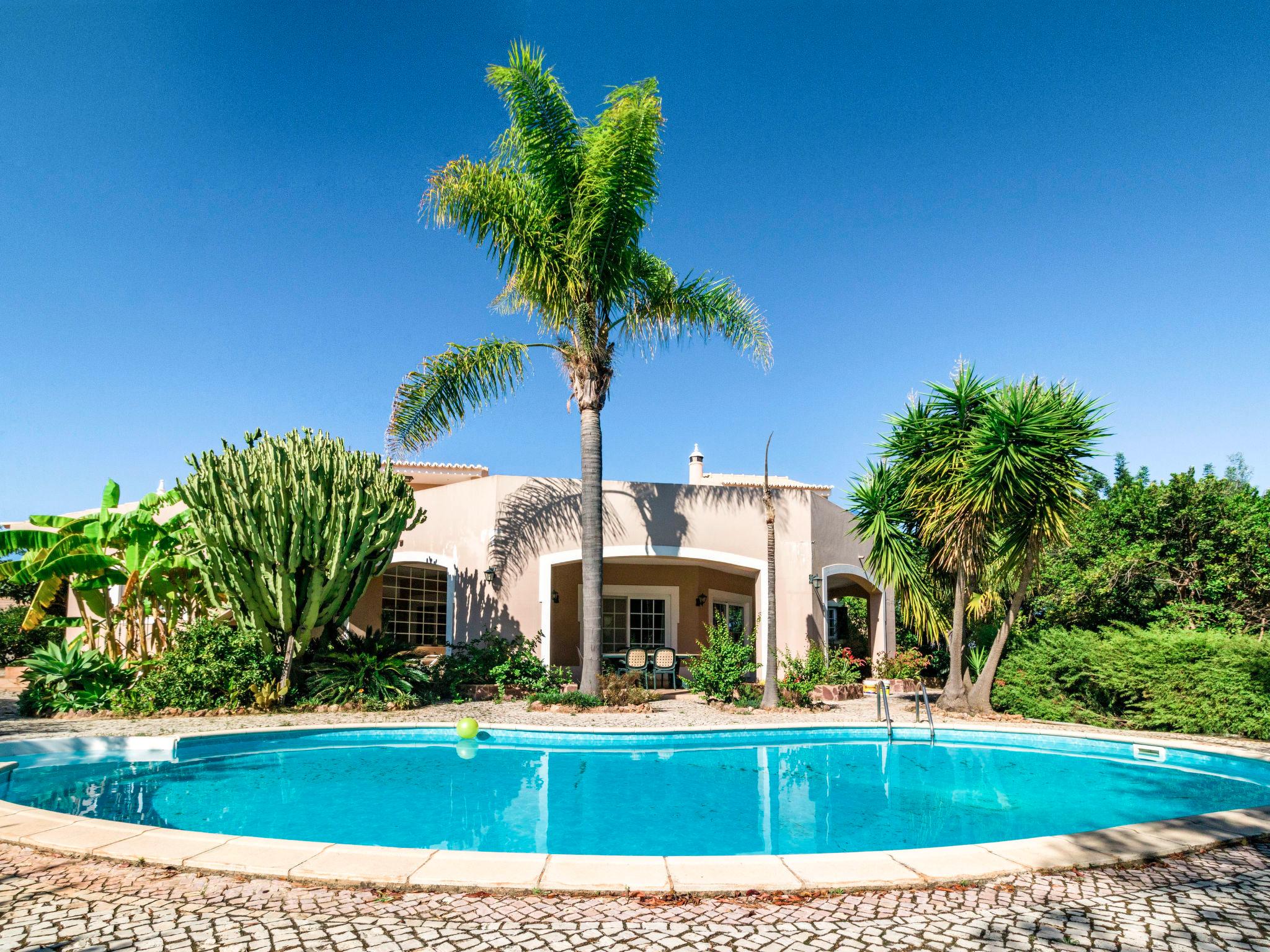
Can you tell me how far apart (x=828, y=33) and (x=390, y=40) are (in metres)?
8.40

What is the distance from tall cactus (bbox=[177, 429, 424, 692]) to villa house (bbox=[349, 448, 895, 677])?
2.34 metres

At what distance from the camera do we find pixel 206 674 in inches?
451

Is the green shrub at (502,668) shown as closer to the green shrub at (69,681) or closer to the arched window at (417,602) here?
the arched window at (417,602)

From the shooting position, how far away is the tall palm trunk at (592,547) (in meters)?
12.8

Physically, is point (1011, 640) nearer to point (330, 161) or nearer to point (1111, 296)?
point (1111, 296)

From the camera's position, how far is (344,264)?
1594 centimetres

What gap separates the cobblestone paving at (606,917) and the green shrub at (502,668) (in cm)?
948

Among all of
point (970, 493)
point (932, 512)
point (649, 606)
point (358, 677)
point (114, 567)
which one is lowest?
point (358, 677)

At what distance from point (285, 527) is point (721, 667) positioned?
7669mm

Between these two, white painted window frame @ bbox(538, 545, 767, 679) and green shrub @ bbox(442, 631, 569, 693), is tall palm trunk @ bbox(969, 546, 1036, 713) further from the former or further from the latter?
green shrub @ bbox(442, 631, 569, 693)

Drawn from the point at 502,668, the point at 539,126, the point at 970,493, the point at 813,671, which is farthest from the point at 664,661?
the point at 539,126

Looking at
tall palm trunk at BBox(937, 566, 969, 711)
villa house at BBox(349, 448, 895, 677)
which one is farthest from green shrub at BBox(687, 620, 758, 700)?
tall palm trunk at BBox(937, 566, 969, 711)

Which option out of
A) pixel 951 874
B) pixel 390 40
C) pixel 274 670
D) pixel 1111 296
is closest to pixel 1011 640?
pixel 1111 296

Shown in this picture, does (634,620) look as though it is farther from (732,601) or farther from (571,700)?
(571,700)
